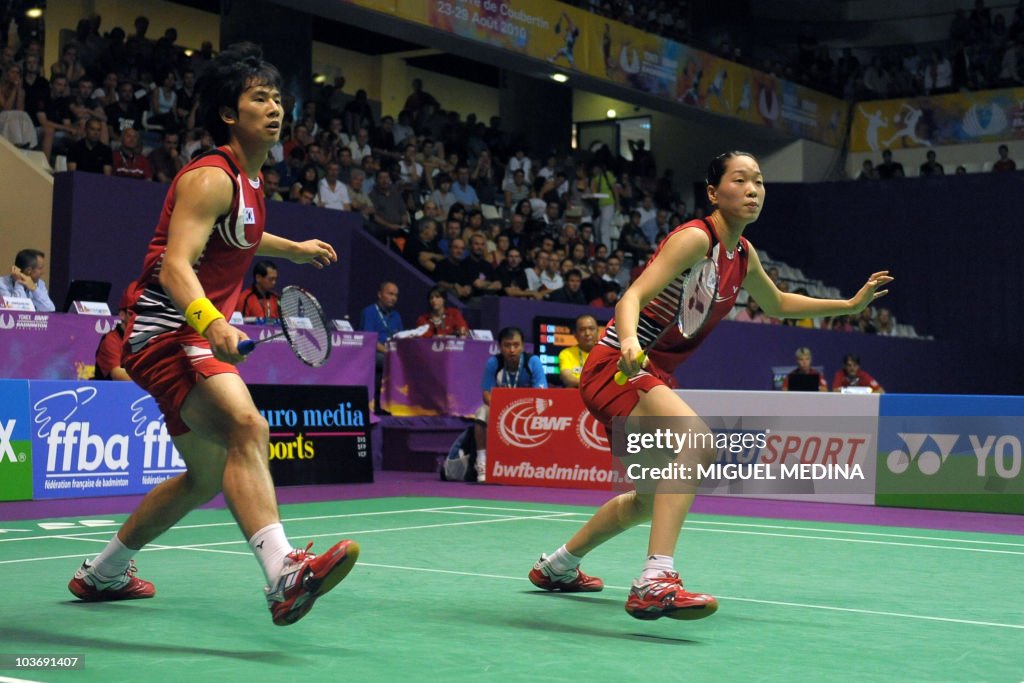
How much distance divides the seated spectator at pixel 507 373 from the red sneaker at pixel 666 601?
23.0ft

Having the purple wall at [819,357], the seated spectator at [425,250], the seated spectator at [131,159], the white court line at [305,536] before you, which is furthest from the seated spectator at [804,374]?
the seated spectator at [131,159]

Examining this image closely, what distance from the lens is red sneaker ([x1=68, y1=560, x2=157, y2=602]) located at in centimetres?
468

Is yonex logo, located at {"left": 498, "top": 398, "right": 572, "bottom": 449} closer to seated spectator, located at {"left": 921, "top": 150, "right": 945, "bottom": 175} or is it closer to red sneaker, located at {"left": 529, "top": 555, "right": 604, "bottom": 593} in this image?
red sneaker, located at {"left": 529, "top": 555, "right": 604, "bottom": 593}

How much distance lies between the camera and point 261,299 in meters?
11.7

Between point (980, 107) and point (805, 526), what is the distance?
18.7 metres

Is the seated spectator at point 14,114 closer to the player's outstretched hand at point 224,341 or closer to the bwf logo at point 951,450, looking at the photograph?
the bwf logo at point 951,450

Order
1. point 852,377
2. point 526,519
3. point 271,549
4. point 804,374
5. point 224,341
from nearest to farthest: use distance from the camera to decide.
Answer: point 224,341, point 271,549, point 526,519, point 804,374, point 852,377

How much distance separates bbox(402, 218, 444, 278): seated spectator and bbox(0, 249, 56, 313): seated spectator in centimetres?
508

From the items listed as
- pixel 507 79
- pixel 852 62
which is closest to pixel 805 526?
pixel 507 79

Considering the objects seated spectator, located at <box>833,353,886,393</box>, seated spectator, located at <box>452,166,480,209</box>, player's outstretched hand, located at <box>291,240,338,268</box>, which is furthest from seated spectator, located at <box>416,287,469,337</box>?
player's outstretched hand, located at <box>291,240,338,268</box>

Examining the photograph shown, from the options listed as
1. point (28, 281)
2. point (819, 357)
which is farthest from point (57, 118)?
point (819, 357)

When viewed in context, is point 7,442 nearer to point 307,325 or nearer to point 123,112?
point 307,325

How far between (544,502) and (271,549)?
6010 mm

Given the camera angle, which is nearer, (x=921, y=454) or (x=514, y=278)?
(x=921, y=454)
